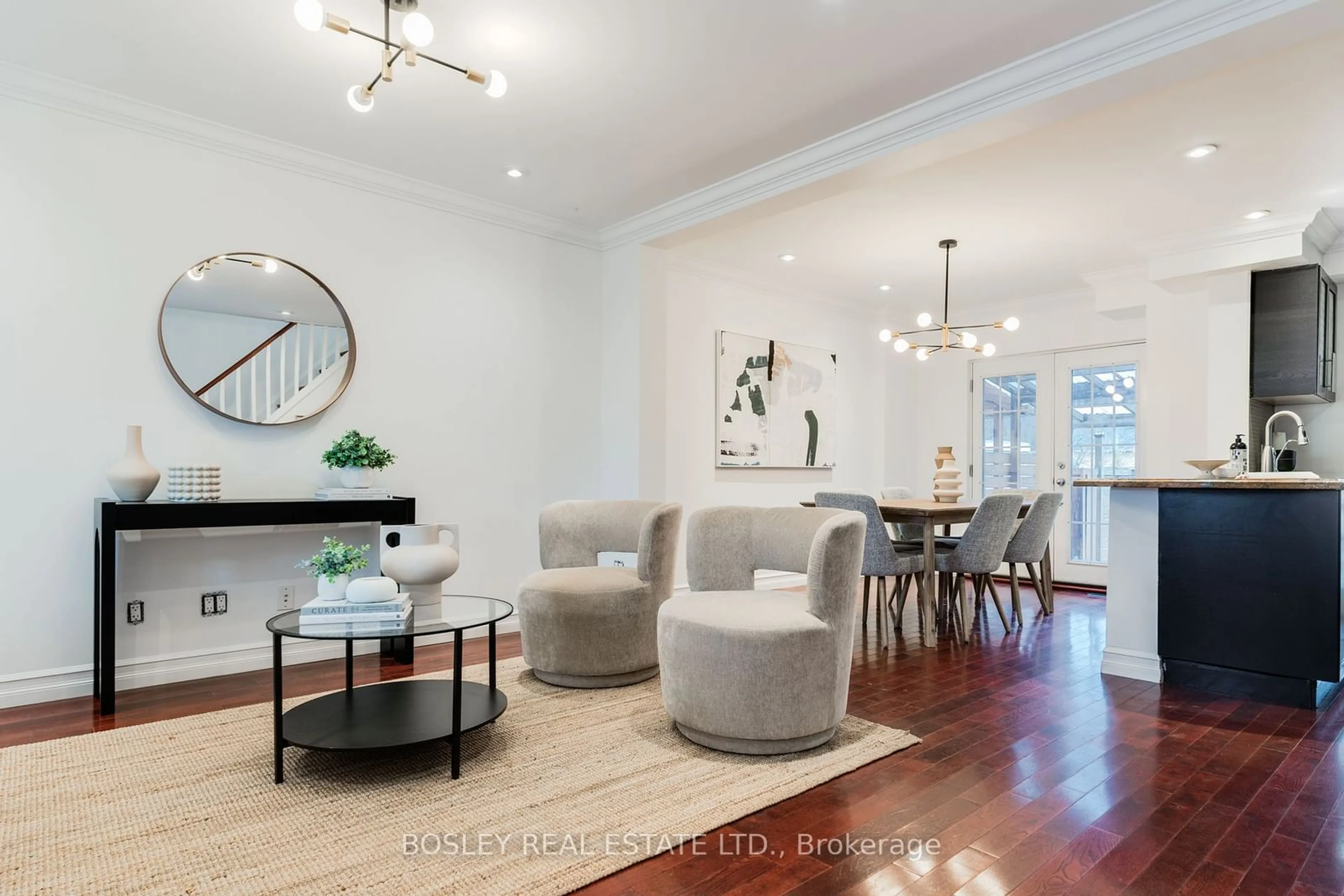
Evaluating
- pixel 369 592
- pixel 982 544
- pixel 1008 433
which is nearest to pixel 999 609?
pixel 982 544

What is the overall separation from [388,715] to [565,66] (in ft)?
8.38

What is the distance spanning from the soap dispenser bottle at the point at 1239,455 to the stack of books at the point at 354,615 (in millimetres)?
4555

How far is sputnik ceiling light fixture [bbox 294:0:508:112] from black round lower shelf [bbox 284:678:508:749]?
6.67ft

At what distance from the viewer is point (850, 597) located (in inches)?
104

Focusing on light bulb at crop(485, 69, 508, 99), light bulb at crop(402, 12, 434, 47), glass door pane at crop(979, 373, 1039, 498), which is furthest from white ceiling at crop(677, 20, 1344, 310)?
light bulb at crop(402, 12, 434, 47)

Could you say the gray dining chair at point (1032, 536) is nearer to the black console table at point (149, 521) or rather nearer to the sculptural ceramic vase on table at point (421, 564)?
the sculptural ceramic vase on table at point (421, 564)

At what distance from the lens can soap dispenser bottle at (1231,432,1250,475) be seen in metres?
4.46

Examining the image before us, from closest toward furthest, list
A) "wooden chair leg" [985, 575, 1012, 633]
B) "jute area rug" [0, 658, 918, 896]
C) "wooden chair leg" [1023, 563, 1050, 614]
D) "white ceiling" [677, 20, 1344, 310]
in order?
"jute area rug" [0, 658, 918, 896], "white ceiling" [677, 20, 1344, 310], "wooden chair leg" [985, 575, 1012, 633], "wooden chair leg" [1023, 563, 1050, 614]

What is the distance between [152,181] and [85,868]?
2.97m

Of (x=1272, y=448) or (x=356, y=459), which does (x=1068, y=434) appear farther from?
(x=356, y=459)

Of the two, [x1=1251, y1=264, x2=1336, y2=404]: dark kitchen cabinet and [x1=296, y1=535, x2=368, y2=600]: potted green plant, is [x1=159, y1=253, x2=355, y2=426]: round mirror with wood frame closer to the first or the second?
[x1=296, y1=535, x2=368, y2=600]: potted green plant

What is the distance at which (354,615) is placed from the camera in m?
2.43

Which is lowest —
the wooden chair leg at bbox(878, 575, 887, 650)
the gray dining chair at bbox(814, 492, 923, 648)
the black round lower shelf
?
the wooden chair leg at bbox(878, 575, 887, 650)

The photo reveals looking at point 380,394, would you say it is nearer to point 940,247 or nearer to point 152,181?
point 152,181
